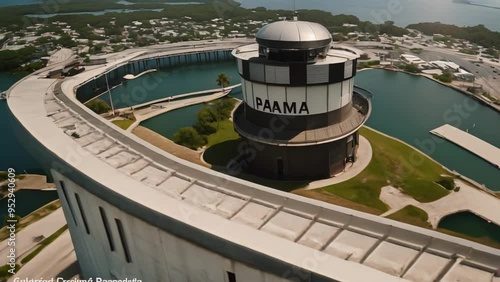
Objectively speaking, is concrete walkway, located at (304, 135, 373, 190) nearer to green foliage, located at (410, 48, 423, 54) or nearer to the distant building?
the distant building

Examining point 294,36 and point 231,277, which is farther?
point 294,36

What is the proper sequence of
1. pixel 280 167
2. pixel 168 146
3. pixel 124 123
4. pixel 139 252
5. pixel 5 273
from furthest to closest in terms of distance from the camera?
pixel 124 123 < pixel 168 146 < pixel 280 167 < pixel 5 273 < pixel 139 252

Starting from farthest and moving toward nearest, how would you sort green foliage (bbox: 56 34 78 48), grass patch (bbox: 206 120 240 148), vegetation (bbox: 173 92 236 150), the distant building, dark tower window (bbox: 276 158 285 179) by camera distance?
green foliage (bbox: 56 34 78 48) < the distant building < grass patch (bbox: 206 120 240 148) < vegetation (bbox: 173 92 236 150) < dark tower window (bbox: 276 158 285 179)

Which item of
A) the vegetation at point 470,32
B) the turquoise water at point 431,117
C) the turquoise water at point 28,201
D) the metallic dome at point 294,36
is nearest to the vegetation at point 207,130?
→ the turquoise water at point 28,201

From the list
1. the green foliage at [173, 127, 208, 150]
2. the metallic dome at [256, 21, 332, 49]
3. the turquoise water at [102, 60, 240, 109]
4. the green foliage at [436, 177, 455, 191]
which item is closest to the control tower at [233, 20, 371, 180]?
→ the metallic dome at [256, 21, 332, 49]

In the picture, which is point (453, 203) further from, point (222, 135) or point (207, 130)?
point (207, 130)

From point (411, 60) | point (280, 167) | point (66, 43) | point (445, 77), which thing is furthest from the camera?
point (66, 43)

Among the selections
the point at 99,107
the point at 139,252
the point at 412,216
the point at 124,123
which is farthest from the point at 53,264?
the point at 99,107
